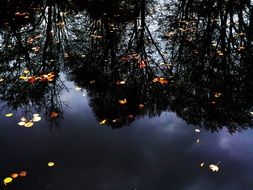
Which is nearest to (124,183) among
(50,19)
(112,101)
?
(112,101)

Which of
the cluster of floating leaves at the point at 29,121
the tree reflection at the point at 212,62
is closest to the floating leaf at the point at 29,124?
the cluster of floating leaves at the point at 29,121

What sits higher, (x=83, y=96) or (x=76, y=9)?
(x=76, y=9)

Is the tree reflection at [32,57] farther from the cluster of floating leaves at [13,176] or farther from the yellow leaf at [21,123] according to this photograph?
the cluster of floating leaves at [13,176]

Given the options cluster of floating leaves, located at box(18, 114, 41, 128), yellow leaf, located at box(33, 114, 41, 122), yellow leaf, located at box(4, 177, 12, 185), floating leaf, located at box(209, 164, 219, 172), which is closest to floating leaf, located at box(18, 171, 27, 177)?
yellow leaf, located at box(4, 177, 12, 185)

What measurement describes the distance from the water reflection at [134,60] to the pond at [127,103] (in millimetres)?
38

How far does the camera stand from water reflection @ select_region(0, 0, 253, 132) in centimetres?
787

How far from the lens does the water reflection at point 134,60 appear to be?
25.8 ft

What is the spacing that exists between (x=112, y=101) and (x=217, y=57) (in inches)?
165

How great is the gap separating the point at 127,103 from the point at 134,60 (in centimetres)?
253

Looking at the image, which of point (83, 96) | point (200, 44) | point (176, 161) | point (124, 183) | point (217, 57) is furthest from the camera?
point (200, 44)

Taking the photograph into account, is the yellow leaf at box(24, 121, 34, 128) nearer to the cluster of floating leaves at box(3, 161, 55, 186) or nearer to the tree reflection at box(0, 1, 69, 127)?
the tree reflection at box(0, 1, 69, 127)

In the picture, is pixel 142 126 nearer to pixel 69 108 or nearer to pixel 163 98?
pixel 163 98

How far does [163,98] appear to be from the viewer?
26.6 feet

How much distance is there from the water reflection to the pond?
4cm
